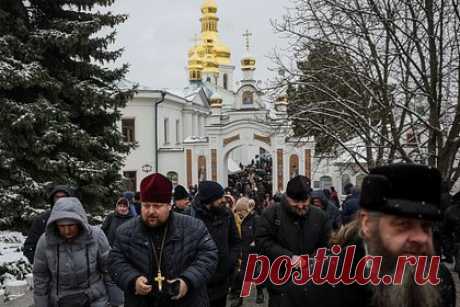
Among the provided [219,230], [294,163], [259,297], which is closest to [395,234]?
[219,230]

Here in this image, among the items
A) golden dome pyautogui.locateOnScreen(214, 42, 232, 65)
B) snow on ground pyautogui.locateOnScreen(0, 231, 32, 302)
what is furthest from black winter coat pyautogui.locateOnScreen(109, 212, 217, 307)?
golden dome pyautogui.locateOnScreen(214, 42, 232, 65)

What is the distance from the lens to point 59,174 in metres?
13.2

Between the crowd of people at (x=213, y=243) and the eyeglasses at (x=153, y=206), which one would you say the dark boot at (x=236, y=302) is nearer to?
the crowd of people at (x=213, y=243)

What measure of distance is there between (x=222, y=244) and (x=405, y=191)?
4.04m

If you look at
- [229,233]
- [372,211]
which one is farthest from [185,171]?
[372,211]

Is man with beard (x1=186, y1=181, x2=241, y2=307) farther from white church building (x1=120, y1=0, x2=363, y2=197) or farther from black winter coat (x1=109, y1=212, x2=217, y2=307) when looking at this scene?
white church building (x1=120, y1=0, x2=363, y2=197)

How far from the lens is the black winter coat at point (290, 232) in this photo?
527 cm

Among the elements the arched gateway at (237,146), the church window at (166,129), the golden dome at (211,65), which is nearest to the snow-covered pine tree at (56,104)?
the arched gateway at (237,146)

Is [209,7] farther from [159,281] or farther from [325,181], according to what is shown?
[159,281]

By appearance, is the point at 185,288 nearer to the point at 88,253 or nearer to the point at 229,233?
the point at 88,253

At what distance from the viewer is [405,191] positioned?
204cm

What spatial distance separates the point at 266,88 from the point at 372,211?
10384 mm

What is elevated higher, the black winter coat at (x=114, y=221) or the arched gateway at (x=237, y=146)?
the arched gateway at (x=237, y=146)

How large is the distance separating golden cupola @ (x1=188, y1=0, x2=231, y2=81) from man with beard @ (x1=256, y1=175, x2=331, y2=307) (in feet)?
217
